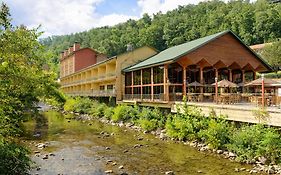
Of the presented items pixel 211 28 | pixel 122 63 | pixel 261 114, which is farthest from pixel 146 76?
pixel 211 28

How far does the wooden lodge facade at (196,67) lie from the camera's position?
2558cm

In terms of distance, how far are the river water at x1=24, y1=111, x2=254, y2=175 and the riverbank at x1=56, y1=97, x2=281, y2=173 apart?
26.8 inches

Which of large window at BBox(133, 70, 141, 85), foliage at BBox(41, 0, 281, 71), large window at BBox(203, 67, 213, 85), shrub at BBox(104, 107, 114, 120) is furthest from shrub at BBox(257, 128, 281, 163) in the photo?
foliage at BBox(41, 0, 281, 71)

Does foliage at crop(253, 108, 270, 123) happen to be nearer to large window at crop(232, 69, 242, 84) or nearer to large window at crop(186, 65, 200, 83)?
large window at crop(186, 65, 200, 83)

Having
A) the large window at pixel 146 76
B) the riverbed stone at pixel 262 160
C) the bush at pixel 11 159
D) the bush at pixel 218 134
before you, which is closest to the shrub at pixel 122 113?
the large window at pixel 146 76

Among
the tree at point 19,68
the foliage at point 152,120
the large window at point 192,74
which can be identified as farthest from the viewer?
the large window at point 192,74

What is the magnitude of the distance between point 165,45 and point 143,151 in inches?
2970

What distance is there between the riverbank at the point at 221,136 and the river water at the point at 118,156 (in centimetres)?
68

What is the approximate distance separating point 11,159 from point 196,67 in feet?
71.9

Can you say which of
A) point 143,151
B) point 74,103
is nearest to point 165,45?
point 74,103

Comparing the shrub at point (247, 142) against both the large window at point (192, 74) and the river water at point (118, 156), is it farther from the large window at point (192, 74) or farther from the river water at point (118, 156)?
the large window at point (192, 74)

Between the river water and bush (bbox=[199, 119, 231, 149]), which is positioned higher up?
bush (bbox=[199, 119, 231, 149])

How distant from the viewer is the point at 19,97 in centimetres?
1014

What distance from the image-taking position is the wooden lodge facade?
25578mm
